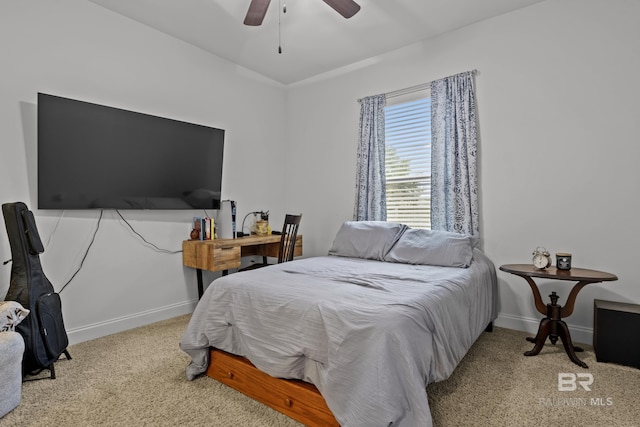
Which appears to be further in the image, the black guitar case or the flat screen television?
the flat screen television

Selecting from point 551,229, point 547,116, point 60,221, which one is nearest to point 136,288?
point 60,221

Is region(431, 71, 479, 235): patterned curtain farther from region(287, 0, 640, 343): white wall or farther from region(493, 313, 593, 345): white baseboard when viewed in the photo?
region(493, 313, 593, 345): white baseboard

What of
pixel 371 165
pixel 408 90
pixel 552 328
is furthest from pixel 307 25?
pixel 552 328

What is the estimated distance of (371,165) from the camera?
388 cm

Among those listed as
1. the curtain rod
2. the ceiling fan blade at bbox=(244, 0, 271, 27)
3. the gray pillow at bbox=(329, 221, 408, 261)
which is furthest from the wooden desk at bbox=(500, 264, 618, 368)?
the ceiling fan blade at bbox=(244, 0, 271, 27)

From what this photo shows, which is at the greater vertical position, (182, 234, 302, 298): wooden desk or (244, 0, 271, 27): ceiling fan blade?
(244, 0, 271, 27): ceiling fan blade

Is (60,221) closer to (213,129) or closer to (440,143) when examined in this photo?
(213,129)

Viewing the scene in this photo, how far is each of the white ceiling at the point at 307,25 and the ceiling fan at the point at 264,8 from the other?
55 cm

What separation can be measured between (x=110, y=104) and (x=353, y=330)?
288 centimetres

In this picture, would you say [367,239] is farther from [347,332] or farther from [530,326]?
[347,332]

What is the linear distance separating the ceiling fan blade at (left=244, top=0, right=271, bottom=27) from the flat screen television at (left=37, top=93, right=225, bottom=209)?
4.47 ft

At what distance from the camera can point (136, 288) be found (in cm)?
319

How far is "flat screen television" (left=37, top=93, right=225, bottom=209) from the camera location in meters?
2.56

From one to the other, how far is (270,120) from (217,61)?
0.98 m
